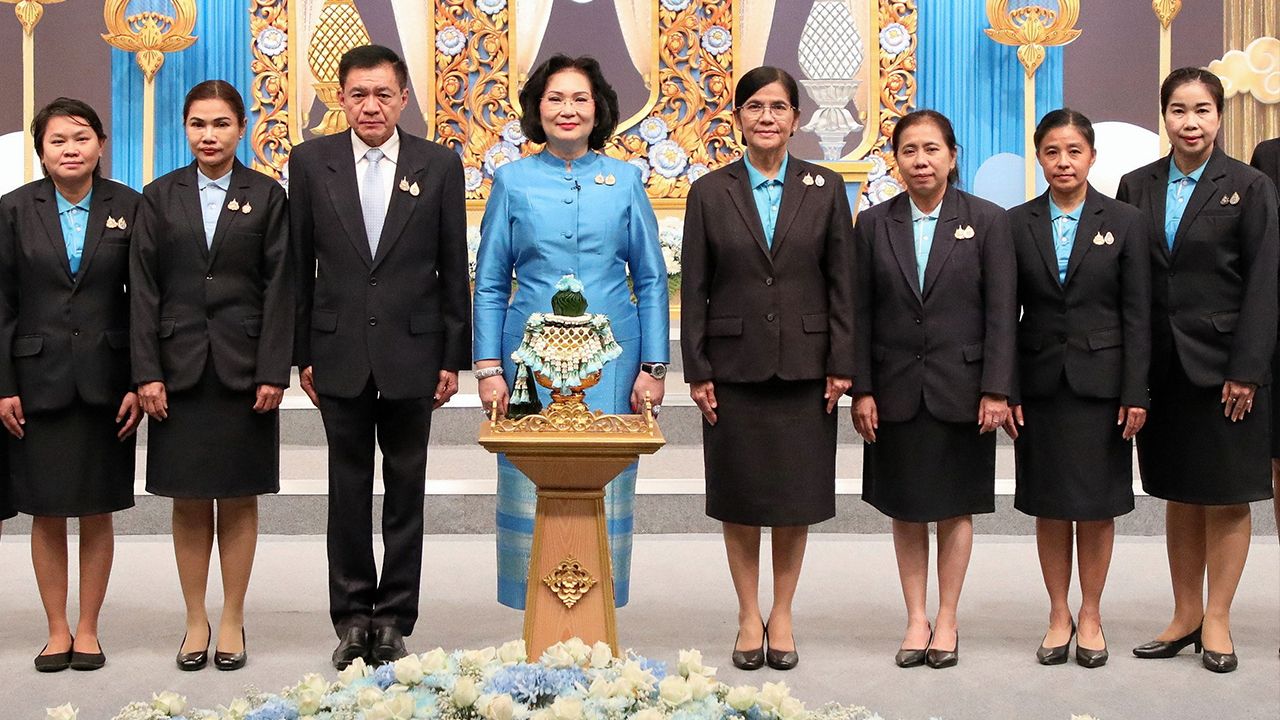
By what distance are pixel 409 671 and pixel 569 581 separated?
1188 millimetres

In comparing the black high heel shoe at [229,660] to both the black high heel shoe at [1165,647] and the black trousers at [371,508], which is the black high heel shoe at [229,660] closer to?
the black trousers at [371,508]

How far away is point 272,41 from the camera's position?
7.62 m

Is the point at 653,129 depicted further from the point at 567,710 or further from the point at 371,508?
the point at 567,710

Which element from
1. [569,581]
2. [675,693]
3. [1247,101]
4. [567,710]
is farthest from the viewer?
[1247,101]

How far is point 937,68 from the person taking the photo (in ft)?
25.1

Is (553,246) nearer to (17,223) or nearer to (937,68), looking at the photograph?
(17,223)

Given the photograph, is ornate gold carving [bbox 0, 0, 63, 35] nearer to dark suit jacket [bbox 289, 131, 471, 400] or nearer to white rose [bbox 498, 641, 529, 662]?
dark suit jacket [bbox 289, 131, 471, 400]

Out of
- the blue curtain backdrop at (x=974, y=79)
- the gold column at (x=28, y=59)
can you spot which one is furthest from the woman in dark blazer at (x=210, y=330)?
the blue curtain backdrop at (x=974, y=79)

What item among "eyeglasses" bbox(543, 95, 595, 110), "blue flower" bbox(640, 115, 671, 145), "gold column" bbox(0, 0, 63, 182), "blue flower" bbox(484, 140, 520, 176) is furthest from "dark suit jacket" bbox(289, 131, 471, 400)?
"gold column" bbox(0, 0, 63, 182)

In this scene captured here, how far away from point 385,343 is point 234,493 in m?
0.53

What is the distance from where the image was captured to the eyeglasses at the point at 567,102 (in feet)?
10.7

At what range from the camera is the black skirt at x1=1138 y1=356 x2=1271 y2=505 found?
3.40m

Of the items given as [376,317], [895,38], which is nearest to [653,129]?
[895,38]

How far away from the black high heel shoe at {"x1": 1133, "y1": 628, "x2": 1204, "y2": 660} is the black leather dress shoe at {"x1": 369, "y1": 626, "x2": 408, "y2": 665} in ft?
6.19
